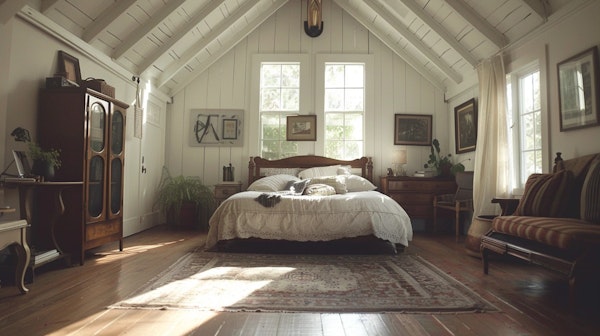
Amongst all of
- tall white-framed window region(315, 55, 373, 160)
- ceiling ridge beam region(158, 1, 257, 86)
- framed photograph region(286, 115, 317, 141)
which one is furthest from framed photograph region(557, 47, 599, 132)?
ceiling ridge beam region(158, 1, 257, 86)

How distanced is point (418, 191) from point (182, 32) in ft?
13.2

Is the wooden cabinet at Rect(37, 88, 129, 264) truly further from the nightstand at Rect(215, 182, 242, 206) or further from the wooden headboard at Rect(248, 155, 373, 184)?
the wooden headboard at Rect(248, 155, 373, 184)

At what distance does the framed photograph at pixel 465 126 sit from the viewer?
4.97 meters

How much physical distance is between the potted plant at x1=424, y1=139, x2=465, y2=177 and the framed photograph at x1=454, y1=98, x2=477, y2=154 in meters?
0.24

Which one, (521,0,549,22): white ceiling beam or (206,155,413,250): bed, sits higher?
(521,0,549,22): white ceiling beam

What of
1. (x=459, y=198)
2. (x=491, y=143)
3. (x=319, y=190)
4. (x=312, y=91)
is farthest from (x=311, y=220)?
(x=312, y=91)

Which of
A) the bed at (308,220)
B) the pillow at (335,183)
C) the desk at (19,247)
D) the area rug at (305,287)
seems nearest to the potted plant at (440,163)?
the pillow at (335,183)

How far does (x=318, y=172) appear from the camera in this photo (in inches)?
219

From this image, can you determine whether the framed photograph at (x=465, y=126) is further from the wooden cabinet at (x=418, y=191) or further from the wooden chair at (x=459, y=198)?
the wooden cabinet at (x=418, y=191)

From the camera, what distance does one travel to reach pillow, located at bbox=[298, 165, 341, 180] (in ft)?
18.2

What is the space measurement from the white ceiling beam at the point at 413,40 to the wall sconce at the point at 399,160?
134cm

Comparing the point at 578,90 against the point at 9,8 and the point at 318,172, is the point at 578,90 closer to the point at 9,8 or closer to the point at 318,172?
the point at 318,172

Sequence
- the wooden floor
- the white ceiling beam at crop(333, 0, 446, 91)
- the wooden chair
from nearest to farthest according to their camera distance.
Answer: the wooden floor < the wooden chair < the white ceiling beam at crop(333, 0, 446, 91)

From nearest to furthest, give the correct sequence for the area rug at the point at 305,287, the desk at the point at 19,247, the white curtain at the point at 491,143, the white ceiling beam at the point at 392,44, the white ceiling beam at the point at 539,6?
the area rug at the point at 305,287 < the desk at the point at 19,247 < the white ceiling beam at the point at 539,6 < the white curtain at the point at 491,143 < the white ceiling beam at the point at 392,44
